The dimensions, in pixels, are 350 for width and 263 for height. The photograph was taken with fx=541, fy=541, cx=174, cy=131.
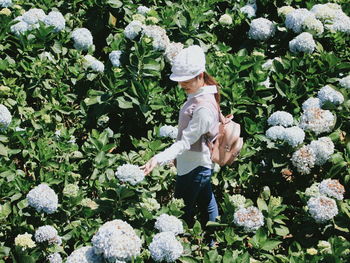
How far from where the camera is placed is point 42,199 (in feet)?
9.41

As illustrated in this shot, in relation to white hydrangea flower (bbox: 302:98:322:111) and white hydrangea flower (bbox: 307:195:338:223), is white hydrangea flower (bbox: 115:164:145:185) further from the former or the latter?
white hydrangea flower (bbox: 302:98:322:111)

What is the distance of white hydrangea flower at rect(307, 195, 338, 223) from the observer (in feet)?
9.94

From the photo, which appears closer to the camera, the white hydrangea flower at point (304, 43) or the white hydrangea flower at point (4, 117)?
the white hydrangea flower at point (4, 117)

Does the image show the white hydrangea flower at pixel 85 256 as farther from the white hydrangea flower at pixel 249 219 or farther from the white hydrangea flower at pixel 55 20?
the white hydrangea flower at pixel 55 20

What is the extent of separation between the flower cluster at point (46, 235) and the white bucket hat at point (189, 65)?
1.02 meters

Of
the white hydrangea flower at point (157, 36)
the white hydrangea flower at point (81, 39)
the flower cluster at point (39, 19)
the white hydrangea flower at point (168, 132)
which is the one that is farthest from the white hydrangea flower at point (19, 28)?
the white hydrangea flower at point (168, 132)

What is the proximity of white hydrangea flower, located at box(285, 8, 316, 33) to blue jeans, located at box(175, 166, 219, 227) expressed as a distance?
2.06m

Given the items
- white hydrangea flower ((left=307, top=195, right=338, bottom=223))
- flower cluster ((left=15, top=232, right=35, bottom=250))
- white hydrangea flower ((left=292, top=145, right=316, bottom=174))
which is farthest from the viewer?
white hydrangea flower ((left=292, top=145, right=316, bottom=174))

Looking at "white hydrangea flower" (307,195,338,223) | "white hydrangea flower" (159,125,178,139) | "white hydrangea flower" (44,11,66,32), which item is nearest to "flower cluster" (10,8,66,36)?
"white hydrangea flower" (44,11,66,32)

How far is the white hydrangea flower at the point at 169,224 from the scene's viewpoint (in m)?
2.72

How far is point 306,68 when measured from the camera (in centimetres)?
436

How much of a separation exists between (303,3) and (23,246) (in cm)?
392

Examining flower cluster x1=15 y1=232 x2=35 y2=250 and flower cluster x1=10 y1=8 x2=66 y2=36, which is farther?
flower cluster x1=10 y1=8 x2=66 y2=36

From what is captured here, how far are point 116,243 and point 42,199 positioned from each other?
2.25 feet
